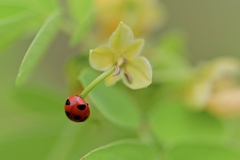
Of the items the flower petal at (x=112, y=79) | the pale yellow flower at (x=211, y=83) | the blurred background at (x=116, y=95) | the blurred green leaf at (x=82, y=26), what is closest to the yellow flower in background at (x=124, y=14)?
the blurred background at (x=116, y=95)

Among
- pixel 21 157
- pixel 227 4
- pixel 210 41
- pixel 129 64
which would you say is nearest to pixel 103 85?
pixel 129 64

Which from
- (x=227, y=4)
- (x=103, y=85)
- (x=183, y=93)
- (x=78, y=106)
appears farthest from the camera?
(x=227, y=4)

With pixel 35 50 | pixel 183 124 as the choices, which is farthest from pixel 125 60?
pixel 183 124

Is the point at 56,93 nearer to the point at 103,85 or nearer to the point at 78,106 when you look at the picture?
the point at 103,85

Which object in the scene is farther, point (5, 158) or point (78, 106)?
point (5, 158)

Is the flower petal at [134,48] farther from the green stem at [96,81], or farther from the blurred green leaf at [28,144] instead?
the blurred green leaf at [28,144]
